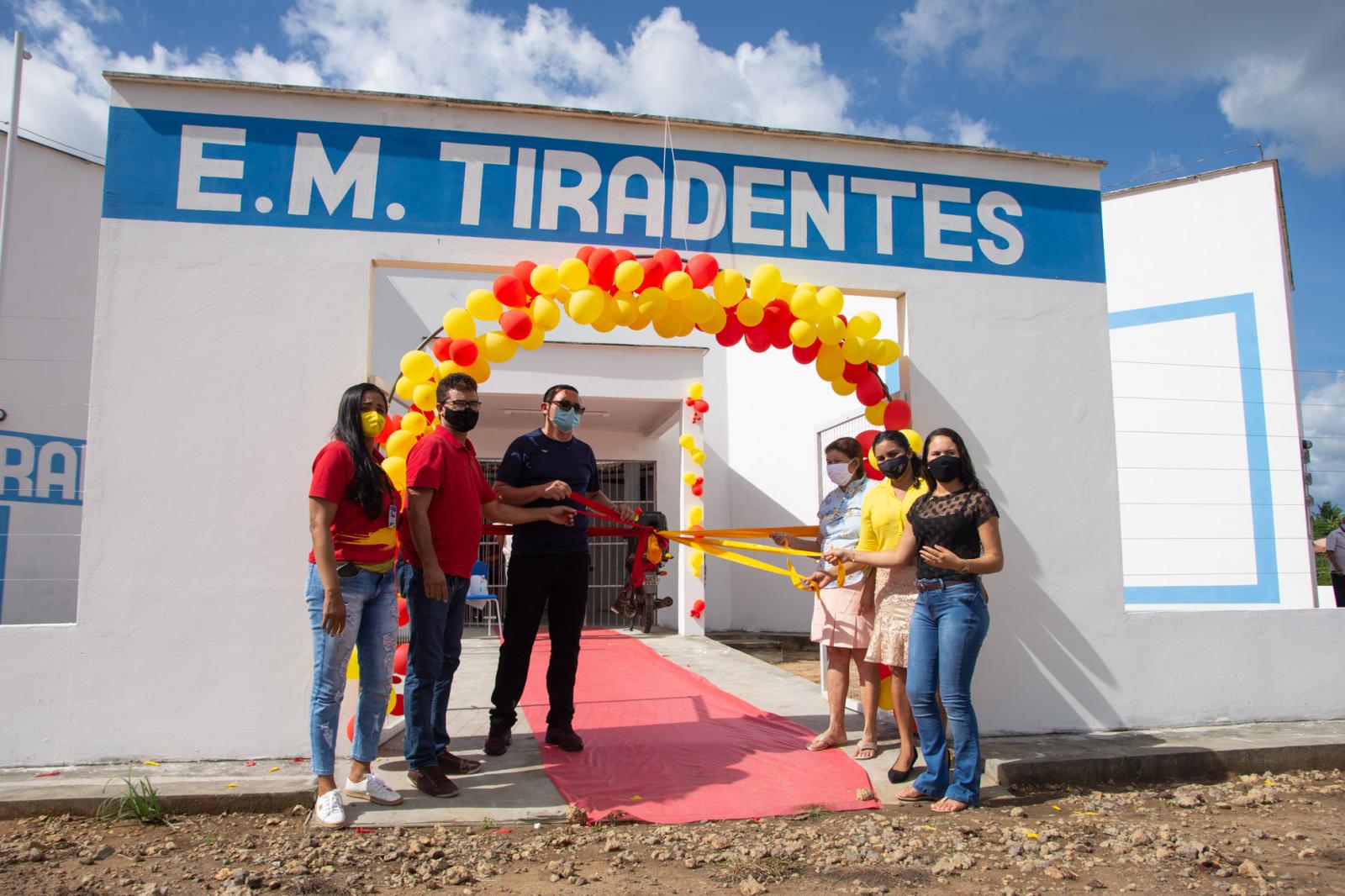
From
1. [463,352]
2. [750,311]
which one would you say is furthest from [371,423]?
[750,311]

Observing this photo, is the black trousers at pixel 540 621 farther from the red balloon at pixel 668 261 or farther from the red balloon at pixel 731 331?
the red balloon at pixel 668 261

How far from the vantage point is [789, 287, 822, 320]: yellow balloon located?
14.9 feet

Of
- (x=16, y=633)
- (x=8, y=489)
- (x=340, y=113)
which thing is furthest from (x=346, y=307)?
(x=8, y=489)

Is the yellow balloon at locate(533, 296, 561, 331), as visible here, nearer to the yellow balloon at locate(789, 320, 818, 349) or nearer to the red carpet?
the yellow balloon at locate(789, 320, 818, 349)

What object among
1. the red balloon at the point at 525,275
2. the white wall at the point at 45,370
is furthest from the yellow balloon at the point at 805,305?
the white wall at the point at 45,370

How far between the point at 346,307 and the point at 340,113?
109 centimetres

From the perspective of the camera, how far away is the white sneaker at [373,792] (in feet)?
11.7

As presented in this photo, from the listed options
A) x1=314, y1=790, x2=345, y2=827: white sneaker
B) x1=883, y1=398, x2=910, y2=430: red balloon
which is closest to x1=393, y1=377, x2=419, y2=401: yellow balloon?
x1=314, y1=790, x2=345, y2=827: white sneaker

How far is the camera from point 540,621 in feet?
14.3

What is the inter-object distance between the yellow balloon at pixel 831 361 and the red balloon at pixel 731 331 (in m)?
0.47

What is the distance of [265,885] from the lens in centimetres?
284

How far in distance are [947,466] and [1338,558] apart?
25.1 ft

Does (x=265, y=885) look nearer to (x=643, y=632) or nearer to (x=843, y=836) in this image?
(x=843, y=836)

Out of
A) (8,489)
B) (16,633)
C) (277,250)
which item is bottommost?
(16,633)
